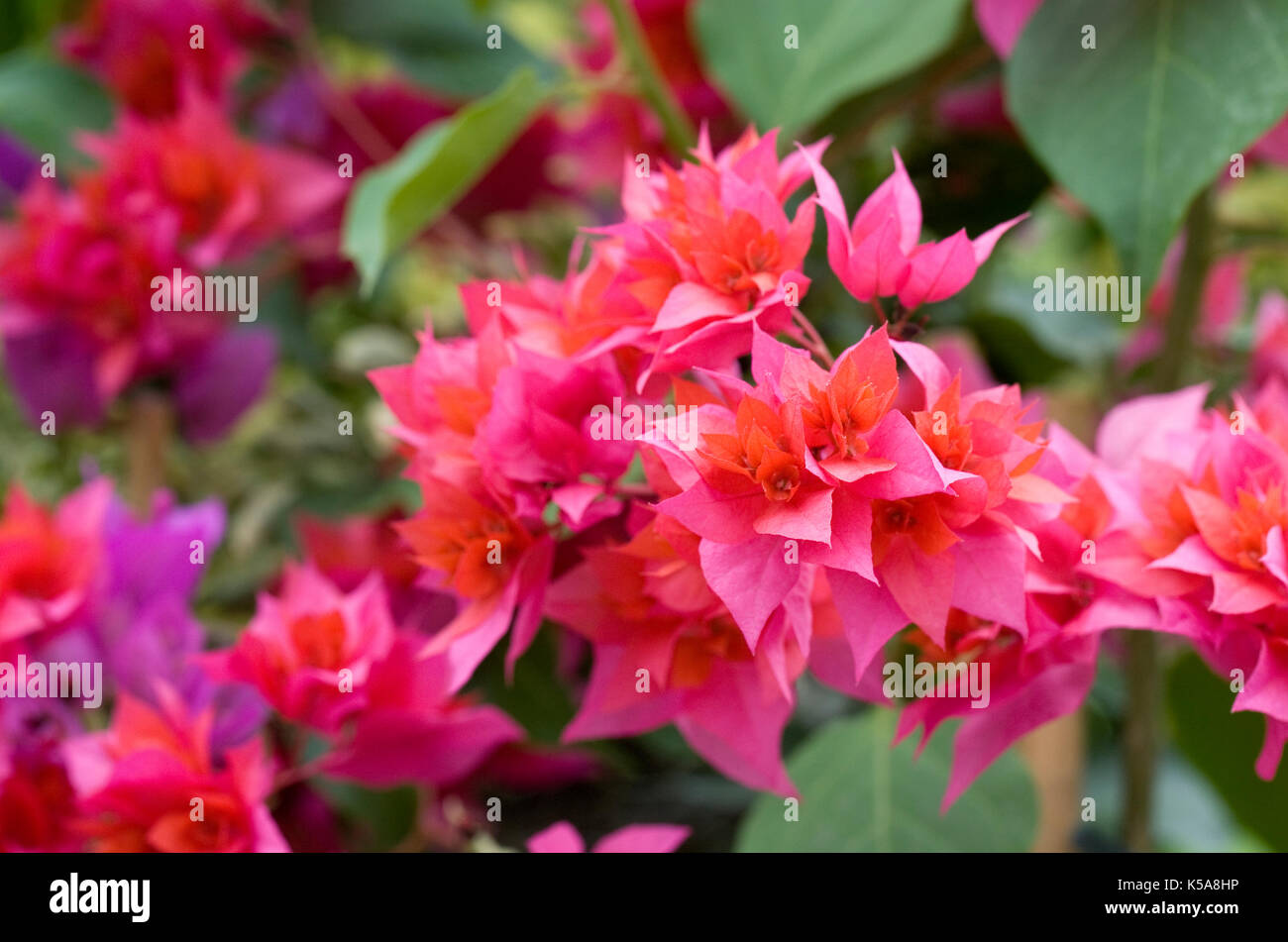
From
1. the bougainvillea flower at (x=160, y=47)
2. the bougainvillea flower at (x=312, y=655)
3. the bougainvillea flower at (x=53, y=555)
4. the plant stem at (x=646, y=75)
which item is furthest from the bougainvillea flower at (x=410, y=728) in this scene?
the bougainvillea flower at (x=160, y=47)

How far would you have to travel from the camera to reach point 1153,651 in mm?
478

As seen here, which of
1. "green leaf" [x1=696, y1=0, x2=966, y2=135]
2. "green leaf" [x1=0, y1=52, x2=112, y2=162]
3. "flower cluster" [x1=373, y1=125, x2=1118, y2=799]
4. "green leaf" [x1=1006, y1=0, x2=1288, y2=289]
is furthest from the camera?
"green leaf" [x1=0, y1=52, x2=112, y2=162]

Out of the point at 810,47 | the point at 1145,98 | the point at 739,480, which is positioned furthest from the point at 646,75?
the point at 739,480

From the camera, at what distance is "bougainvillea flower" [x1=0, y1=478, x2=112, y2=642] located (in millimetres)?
386

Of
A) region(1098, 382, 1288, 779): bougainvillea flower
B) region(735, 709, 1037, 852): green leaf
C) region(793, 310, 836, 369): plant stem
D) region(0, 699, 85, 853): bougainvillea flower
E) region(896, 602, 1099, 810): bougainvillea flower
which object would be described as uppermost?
region(793, 310, 836, 369): plant stem

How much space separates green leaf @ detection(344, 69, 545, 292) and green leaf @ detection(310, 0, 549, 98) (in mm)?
212

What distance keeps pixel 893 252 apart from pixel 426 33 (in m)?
0.49

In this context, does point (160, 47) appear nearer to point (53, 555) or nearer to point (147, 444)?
point (147, 444)

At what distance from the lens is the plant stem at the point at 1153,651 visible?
478 millimetres

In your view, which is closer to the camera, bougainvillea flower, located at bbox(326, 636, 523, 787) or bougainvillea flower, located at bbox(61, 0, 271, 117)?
bougainvillea flower, located at bbox(326, 636, 523, 787)

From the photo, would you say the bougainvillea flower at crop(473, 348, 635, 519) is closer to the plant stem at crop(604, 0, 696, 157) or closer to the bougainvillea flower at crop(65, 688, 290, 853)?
the bougainvillea flower at crop(65, 688, 290, 853)

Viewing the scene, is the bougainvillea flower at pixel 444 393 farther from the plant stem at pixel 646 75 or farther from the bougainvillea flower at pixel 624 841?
the plant stem at pixel 646 75

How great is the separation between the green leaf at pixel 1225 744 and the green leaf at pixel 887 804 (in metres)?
0.07

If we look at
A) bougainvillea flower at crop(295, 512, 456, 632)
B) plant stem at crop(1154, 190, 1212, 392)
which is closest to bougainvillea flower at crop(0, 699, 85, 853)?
bougainvillea flower at crop(295, 512, 456, 632)
